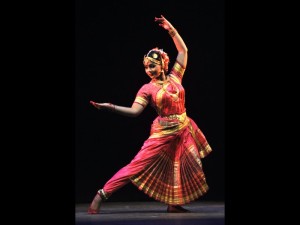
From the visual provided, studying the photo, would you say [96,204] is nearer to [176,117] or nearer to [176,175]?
[176,175]

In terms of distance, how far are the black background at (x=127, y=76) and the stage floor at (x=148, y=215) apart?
18.8 inches

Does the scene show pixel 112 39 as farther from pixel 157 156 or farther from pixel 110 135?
pixel 157 156

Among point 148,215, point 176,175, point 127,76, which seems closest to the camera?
point 148,215

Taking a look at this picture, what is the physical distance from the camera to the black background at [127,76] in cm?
718

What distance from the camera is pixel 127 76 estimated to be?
733 cm

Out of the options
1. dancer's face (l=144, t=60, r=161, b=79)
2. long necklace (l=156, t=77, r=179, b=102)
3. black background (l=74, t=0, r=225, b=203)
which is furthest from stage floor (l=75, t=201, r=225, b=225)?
dancer's face (l=144, t=60, r=161, b=79)

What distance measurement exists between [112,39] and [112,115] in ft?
2.71

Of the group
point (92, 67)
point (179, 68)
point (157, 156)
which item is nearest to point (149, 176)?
point (157, 156)

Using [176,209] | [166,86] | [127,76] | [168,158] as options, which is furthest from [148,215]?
[127,76]

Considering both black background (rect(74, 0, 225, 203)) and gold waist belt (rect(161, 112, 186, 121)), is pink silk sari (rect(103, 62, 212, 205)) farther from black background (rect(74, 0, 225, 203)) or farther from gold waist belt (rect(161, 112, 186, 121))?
black background (rect(74, 0, 225, 203))

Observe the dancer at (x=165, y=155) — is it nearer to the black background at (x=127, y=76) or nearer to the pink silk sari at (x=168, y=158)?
the pink silk sari at (x=168, y=158)

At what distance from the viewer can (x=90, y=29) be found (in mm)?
7145

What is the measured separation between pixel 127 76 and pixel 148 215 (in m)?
1.84

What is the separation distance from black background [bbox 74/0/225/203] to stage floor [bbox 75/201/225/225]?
477 mm
